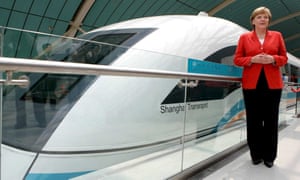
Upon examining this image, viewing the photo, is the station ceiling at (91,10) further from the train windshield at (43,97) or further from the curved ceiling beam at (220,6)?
the train windshield at (43,97)

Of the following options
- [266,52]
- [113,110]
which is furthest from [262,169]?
[113,110]

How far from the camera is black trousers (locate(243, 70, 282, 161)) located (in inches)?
117

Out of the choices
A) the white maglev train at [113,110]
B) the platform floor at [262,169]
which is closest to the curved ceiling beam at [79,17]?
the white maglev train at [113,110]

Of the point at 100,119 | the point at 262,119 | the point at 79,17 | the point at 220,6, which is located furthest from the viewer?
the point at 220,6

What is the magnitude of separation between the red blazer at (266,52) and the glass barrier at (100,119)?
54 centimetres

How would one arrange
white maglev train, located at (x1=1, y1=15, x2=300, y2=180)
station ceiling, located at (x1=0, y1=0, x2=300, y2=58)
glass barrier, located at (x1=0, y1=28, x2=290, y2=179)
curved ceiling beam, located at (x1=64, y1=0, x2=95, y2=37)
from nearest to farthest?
glass barrier, located at (x1=0, y1=28, x2=290, y2=179), white maglev train, located at (x1=1, y1=15, x2=300, y2=180), station ceiling, located at (x1=0, y1=0, x2=300, y2=58), curved ceiling beam, located at (x1=64, y1=0, x2=95, y2=37)

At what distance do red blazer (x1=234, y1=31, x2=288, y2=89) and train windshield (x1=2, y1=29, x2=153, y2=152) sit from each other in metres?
1.44

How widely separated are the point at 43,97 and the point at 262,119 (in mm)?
2208

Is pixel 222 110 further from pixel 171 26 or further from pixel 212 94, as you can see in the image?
pixel 171 26

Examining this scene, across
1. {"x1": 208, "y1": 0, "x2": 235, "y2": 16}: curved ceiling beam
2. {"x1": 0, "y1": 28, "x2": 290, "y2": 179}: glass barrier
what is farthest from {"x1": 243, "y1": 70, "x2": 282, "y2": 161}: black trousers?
{"x1": 208, "y1": 0, "x2": 235, "y2": 16}: curved ceiling beam

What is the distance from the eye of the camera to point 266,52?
9.70ft

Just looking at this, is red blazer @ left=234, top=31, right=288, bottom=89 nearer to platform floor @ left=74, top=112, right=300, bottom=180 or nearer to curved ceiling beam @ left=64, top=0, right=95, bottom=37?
platform floor @ left=74, top=112, right=300, bottom=180

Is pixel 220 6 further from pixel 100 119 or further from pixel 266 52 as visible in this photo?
pixel 100 119

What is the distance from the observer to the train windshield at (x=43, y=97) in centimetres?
169
